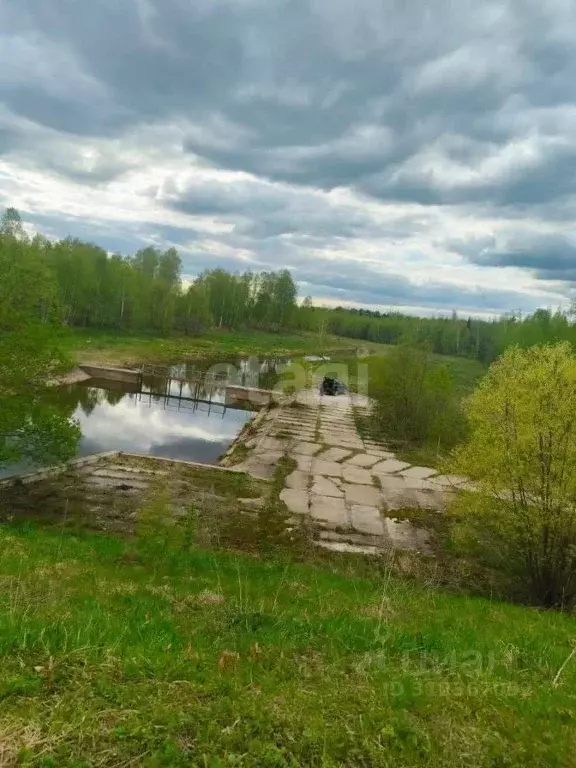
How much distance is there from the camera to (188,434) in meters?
28.8

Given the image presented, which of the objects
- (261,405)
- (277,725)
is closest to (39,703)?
(277,725)

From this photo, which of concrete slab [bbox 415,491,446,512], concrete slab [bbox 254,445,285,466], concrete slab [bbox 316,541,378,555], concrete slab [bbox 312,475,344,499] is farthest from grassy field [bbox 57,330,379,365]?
concrete slab [bbox 316,541,378,555]

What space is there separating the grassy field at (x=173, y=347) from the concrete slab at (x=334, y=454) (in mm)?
19483

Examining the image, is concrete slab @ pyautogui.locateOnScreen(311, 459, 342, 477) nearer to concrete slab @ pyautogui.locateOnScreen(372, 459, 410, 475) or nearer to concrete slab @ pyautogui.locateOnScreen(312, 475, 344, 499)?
concrete slab @ pyautogui.locateOnScreen(312, 475, 344, 499)

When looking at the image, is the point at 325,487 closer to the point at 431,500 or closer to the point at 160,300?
the point at 431,500

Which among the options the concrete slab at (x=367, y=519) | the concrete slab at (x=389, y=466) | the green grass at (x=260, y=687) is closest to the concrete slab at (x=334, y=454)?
the concrete slab at (x=389, y=466)

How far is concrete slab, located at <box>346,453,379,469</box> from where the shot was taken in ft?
73.1

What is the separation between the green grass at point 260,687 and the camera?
3.25 m

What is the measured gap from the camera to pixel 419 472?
2214 cm

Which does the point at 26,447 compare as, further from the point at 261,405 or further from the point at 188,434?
the point at 261,405

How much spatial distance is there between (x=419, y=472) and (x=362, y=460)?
2.52 m

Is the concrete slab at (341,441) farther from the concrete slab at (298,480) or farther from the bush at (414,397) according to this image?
the concrete slab at (298,480)

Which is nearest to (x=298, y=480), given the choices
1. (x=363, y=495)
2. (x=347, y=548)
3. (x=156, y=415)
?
(x=363, y=495)

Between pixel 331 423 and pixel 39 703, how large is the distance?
28112 millimetres
